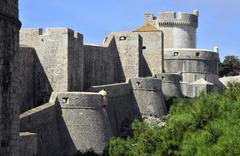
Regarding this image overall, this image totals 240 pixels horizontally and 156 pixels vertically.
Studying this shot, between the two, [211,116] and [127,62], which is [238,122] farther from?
[127,62]

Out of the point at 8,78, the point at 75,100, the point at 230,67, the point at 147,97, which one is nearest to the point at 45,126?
the point at 75,100

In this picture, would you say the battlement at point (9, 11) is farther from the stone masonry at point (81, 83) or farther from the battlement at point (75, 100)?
the battlement at point (75, 100)

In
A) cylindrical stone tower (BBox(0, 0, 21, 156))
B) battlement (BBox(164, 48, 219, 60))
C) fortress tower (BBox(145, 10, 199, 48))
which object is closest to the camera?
cylindrical stone tower (BBox(0, 0, 21, 156))

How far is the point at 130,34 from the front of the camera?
4241 cm

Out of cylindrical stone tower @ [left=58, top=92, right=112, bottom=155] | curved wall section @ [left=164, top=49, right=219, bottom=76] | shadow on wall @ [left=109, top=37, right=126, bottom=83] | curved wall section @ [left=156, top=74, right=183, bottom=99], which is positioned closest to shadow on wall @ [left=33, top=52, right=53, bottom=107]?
cylindrical stone tower @ [left=58, top=92, right=112, bottom=155]

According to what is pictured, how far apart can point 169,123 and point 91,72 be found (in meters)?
16.3

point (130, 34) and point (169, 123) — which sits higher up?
point (130, 34)

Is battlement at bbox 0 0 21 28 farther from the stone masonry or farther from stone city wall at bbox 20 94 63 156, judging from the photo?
stone city wall at bbox 20 94 63 156

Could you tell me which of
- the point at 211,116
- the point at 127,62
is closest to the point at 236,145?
the point at 211,116

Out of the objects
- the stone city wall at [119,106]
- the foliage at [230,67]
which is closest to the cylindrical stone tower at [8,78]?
the stone city wall at [119,106]

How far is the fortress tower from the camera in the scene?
5719 centimetres

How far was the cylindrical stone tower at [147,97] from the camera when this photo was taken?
41.0m

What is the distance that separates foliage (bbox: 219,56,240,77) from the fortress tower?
12638mm

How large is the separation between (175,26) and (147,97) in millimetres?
16928
